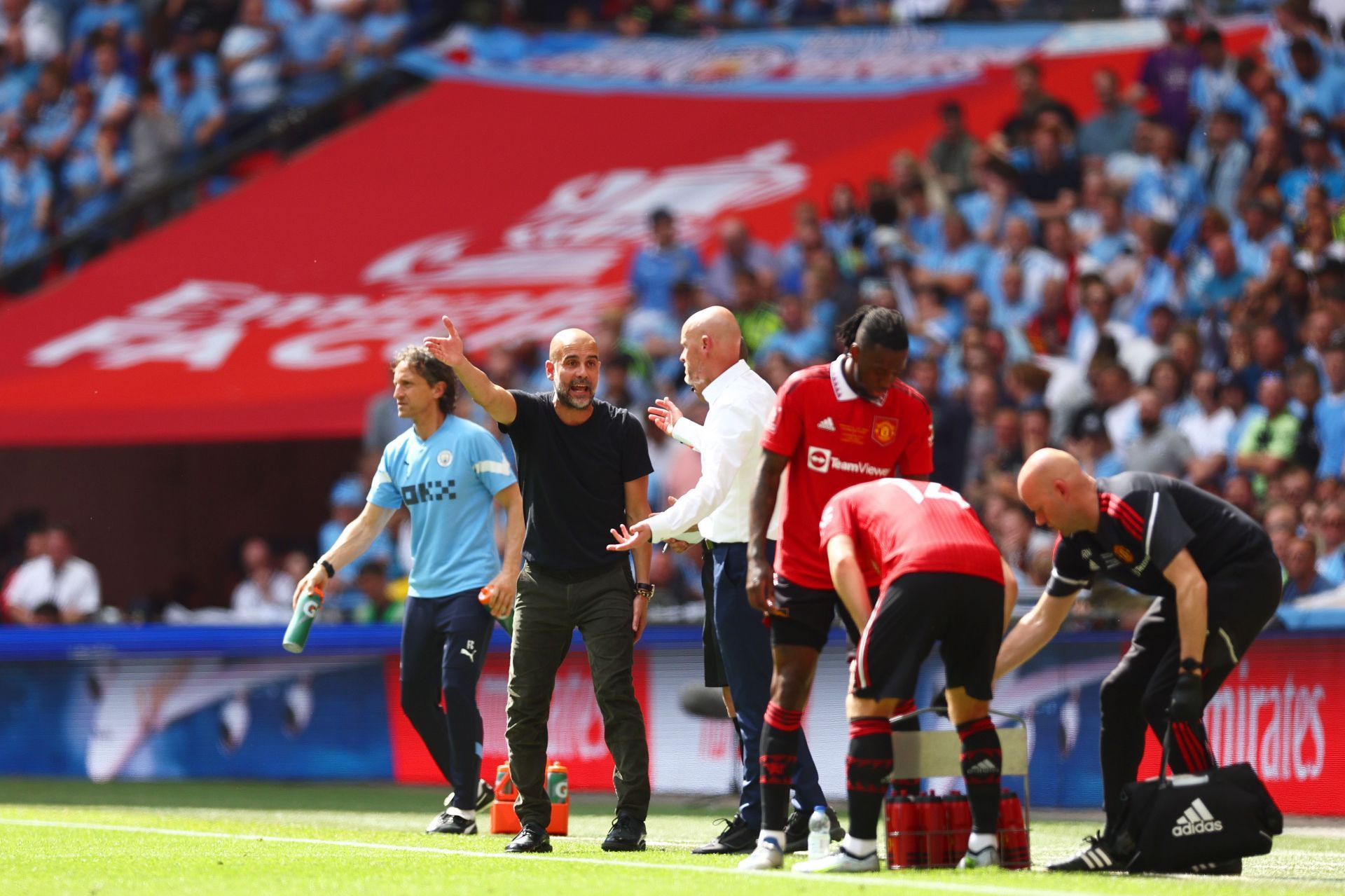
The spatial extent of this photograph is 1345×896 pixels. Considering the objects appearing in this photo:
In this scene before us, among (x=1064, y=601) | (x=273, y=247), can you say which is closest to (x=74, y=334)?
(x=273, y=247)

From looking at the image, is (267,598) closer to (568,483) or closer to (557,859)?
(568,483)

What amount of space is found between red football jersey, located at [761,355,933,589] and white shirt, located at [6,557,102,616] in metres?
10.1

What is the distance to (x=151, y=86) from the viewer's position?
23453mm

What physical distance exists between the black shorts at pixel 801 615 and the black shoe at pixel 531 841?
145 centimetres

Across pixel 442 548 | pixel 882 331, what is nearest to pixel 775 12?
pixel 442 548

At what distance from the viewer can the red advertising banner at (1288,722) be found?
10.8 meters

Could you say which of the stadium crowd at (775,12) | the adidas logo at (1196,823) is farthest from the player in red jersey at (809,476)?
the stadium crowd at (775,12)

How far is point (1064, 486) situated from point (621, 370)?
959 centimetres

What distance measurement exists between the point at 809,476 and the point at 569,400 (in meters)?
1.29

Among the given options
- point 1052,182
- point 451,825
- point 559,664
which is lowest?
point 451,825

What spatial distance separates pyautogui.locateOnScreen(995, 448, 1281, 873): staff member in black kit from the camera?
728 centimetres

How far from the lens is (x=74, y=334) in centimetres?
2009

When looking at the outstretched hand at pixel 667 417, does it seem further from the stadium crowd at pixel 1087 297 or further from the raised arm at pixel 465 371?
the stadium crowd at pixel 1087 297

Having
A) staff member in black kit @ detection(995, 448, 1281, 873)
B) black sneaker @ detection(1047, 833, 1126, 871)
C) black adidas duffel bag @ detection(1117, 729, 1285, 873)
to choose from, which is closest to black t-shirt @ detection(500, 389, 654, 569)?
staff member in black kit @ detection(995, 448, 1281, 873)
